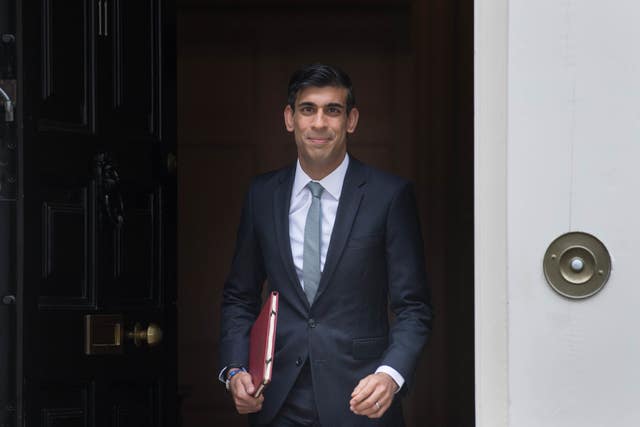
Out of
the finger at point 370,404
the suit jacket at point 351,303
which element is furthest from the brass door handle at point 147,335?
the finger at point 370,404

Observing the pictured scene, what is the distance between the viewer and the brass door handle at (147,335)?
3109 mm

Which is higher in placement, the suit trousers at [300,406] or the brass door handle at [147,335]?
the brass door handle at [147,335]

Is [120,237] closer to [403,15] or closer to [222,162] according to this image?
[222,162]

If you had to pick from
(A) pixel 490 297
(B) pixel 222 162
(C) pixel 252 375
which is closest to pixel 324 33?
(B) pixel 222 162

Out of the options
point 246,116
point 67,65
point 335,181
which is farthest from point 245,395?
point 246,116

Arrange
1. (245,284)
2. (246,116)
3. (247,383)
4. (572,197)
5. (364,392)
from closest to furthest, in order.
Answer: (572,197), (364,392), (247,383), (245,284), (246,116)

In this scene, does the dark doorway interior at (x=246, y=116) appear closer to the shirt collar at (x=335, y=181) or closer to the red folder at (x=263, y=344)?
the shirt collar at (x=335, y=181)

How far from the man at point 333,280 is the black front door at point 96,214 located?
417 millimetres

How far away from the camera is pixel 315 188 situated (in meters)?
2.92

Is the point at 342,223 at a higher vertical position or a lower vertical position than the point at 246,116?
lower

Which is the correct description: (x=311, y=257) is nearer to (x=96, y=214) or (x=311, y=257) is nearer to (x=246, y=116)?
(x=96, y=214)

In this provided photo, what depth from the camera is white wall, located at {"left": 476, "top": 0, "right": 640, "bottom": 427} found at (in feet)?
5.47

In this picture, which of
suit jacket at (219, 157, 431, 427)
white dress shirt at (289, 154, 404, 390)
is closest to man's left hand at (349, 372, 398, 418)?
suit jacket at (219, 157, 431, 427)

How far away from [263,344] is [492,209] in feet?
3.65
